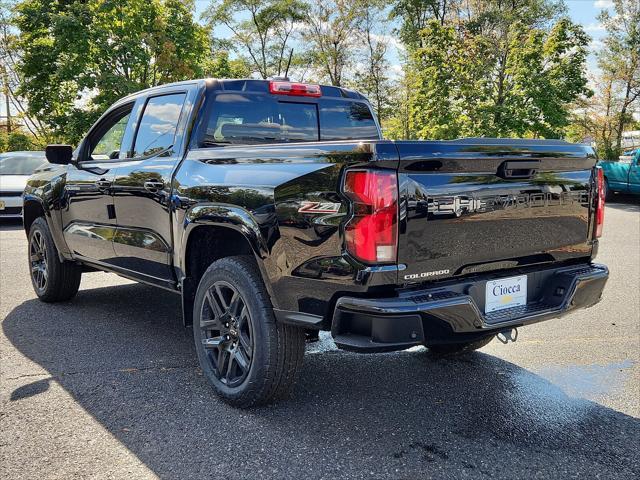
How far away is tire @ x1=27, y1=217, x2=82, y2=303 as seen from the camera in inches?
212

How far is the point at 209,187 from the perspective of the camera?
10.9 feet

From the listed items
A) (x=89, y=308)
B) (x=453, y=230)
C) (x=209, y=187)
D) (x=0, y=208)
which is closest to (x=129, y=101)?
(x=209, y=187)

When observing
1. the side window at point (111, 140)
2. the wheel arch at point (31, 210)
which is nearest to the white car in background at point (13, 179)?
the wheel arch at point (31, 210)

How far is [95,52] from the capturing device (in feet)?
60.9

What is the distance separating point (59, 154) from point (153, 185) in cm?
154

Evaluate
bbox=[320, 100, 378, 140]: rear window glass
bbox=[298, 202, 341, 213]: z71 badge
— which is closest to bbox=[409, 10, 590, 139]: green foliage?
bbox=[320, 100, 378, 140]: rear window glass

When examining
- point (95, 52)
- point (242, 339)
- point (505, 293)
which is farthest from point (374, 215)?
point (95, 52)

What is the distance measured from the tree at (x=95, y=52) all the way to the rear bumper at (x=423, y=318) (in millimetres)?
17766

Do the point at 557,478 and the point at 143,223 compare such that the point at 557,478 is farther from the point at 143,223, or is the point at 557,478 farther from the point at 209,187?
the point at 143,223

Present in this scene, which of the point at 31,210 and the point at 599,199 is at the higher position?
the point at 599,199

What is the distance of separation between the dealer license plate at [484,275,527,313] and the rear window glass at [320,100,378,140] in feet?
6.09

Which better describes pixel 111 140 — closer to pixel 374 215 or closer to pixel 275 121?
pixel 275 121

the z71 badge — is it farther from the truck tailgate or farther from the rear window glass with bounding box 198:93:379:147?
the rear window glass with bounding box 198:93:379:147

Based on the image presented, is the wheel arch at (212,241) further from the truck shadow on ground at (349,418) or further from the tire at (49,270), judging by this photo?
the tire at (49,270)
